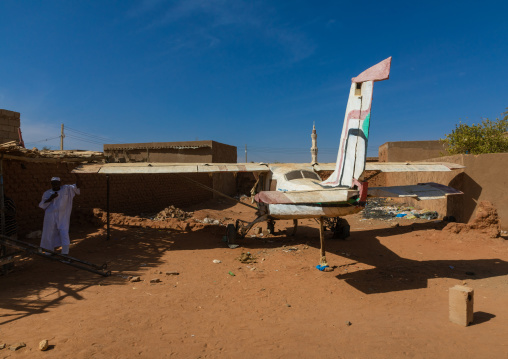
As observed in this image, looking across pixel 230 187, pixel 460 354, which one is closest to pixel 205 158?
pixel 230 187

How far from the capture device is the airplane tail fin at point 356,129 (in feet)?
19.4

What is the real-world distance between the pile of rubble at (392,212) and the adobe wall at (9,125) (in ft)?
47.5

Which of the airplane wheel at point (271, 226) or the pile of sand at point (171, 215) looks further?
the pile of sand at point (171, 215)

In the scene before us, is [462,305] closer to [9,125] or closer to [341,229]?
[341,229]

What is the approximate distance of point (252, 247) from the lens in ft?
30.4

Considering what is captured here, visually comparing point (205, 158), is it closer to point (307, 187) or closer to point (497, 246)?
point (307, 187)

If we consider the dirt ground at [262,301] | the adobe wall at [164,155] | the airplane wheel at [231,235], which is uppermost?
the adobe wall at [164,155]

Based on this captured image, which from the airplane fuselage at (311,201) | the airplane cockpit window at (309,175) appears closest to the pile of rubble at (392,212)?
the airplane cockpit window at (309,175)

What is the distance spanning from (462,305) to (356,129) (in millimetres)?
3699

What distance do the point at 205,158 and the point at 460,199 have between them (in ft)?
48.9

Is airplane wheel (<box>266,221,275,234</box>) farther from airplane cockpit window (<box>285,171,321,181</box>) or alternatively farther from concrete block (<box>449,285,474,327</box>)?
concrete block (<box>449,285,474,327</box>)

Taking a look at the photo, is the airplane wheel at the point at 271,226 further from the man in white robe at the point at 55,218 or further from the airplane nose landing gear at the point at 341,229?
the man in white robe at the point at 55,218

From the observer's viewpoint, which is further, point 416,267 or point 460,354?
point 416,267

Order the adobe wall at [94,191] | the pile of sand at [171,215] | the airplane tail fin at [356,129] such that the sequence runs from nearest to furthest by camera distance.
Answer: the airplane tail fin at [356,129] → the adobe wall at [94,191] → the pile of sand at [171,215]
